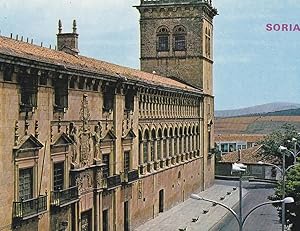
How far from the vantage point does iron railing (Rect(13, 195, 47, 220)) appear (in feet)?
95.4

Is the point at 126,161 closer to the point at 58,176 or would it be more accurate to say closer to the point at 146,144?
the point at 146,144

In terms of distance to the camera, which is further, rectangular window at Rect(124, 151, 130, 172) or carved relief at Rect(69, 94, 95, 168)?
rectangular window at Rect(124, 151, 130, 172)

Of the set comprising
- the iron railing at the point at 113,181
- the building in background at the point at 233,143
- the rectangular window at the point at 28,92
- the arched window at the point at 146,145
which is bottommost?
the building in background at the point at 233,143

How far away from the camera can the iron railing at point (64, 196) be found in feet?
108

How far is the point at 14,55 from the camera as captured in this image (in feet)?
91.7

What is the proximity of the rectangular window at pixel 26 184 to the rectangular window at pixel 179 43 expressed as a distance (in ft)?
137

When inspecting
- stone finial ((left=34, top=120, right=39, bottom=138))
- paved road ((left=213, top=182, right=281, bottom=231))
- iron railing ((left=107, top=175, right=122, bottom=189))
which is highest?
stone finial ((left=34, top=120, right=39, bottom=138))

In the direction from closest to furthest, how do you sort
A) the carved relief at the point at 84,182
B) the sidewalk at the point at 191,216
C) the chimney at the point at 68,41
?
the carved relief at the point at 84,182 → the sidewalk at the point at 191,216 → the chimney at the point at 68,41

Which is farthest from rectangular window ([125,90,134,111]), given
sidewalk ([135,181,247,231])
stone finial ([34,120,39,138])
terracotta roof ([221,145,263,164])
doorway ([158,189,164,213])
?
terracotta roof ([221,145,263,164])

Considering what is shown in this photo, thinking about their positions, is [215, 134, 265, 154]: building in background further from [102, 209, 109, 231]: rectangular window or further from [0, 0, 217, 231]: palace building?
[102, 209, 109, 231]: rectangular window

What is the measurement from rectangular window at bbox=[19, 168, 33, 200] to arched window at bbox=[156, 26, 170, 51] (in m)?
41.7

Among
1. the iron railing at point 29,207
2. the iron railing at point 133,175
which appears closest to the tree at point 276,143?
the iron railing at point 133,175

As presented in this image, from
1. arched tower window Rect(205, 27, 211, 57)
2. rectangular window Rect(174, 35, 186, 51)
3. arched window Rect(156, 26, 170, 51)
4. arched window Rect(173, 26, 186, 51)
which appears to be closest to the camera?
arched window Rect(173, 26, 186, 51)

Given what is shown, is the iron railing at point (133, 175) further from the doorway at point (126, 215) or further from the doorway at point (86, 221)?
the doorway at point (86, 221)
